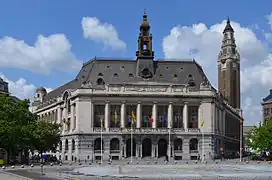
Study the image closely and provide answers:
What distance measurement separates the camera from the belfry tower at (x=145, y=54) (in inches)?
4978

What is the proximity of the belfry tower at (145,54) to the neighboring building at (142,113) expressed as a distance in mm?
280

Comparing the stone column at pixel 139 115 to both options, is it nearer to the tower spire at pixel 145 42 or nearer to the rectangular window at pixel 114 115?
the rectangular window at pixel 114 115

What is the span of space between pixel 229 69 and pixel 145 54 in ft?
233

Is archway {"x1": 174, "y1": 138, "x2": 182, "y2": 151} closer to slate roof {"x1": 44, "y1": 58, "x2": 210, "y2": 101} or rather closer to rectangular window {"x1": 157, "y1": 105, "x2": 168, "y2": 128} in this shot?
rectangular window {"x1": 157, "y1": 105, "x2": 168, "y2": 128}

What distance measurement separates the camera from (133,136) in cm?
11581

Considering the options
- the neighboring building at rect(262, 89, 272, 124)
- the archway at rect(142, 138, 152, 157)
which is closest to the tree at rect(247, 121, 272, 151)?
the archway at rect(142, 138, 152, 157)

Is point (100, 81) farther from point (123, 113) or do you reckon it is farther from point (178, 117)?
point (178, 117)

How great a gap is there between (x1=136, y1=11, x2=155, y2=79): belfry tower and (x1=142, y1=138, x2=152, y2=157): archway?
55.6 feet

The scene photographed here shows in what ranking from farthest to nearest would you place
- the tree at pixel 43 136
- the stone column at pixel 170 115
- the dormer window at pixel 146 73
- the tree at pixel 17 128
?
the dormer window at pixel 146 73, the stone column at pixel 170 115, the tree at pixel 43 136, the tree at pixel 17 128

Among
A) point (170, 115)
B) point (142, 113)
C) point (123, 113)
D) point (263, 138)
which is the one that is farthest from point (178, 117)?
point (263, 138)

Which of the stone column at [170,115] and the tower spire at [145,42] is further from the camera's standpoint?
the tower spire at [145,42]

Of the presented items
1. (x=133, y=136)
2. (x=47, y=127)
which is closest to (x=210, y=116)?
(x=133, y=136)

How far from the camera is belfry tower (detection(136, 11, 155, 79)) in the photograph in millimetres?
126438

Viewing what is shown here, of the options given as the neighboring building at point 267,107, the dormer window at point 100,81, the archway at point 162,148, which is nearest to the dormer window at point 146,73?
the dormer window at point 100,81
